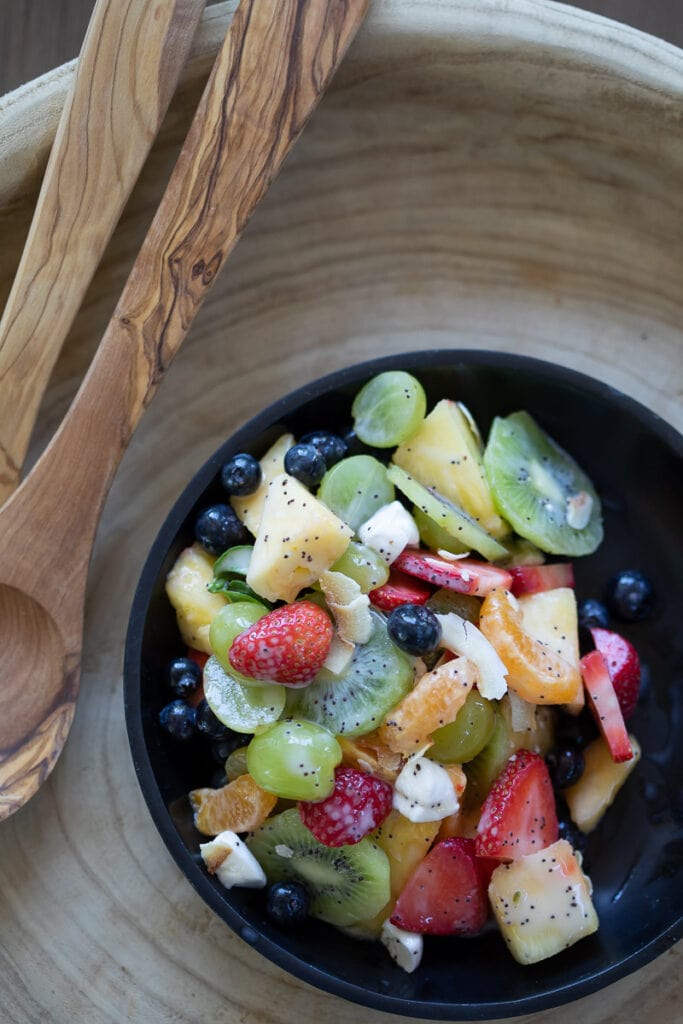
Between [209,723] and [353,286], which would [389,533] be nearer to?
[209,723]

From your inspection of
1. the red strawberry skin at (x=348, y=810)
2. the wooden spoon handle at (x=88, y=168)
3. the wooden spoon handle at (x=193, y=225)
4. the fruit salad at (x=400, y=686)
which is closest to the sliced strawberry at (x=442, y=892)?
the fruit salad at (x=400, y=686)

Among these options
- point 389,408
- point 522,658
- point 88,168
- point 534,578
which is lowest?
point 522,658

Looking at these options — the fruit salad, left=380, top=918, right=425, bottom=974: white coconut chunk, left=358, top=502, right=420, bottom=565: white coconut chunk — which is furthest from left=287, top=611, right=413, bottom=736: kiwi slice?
left=380, top=918, right=425, bottom=974: white coconut chunk

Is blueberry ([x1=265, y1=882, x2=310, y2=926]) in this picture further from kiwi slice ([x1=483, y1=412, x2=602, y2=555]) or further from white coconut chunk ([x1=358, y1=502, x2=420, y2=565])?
kiwi slice ([x1=483, y1=412, x2=602, y2=555])

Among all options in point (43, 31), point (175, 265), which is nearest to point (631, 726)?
point (175, 265)

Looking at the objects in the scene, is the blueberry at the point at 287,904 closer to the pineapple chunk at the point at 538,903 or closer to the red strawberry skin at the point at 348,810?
the red strawberry skin at the point at 348,810
